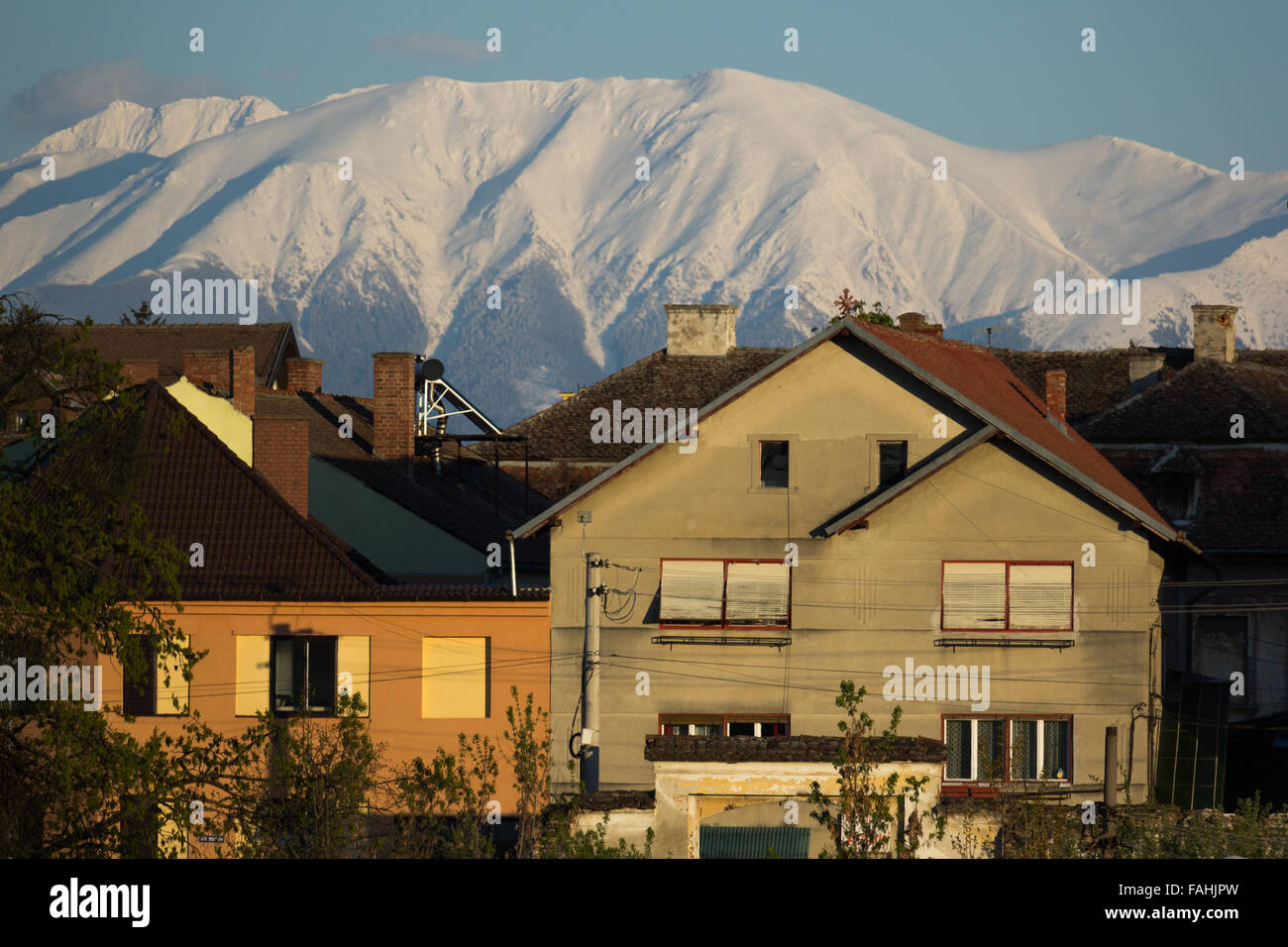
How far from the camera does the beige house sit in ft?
103

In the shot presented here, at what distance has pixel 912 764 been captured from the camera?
61.9ft

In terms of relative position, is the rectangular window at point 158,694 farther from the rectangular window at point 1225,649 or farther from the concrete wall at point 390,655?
the rectangular window at point 1225,649

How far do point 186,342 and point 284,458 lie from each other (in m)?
24.8

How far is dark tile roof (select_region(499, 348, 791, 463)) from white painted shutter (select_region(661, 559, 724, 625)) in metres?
19.7

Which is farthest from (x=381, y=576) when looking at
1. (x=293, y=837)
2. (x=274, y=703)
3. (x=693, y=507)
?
(x=293, y=837)

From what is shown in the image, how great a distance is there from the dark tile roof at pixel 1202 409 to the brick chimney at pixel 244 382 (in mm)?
23943

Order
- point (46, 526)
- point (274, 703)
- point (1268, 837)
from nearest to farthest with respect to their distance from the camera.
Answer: point (1268, 837) → point (46, 526) → point (274, 703)

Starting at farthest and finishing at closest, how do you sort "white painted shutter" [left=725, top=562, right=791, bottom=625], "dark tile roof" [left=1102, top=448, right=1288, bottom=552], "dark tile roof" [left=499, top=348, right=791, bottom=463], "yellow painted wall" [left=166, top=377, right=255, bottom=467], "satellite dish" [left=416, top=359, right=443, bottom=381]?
1. "dark tile roof" [left=499, top=348, right=791, bottom=463]
2. "satellite dish" [left=416, top=359, right=443, bottom=381]
3. "dark tile roof" [left=1102, top=448, right=1288, bottom=552]
4. "yellow painted wall" [left=166, top=377, right=255, bottom=467]
5. "white painted shutter" [left=725, top=562, right=791, bottom=625]

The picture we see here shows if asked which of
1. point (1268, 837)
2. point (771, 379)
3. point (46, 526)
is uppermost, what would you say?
point (771, 379)

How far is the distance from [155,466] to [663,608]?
10870 millimetres

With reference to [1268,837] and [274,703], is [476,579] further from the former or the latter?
[1268,837]

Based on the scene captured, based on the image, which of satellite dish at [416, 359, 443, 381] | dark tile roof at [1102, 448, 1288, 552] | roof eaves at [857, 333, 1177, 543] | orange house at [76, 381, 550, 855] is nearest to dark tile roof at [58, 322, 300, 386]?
satellite dish at [416, 359, 443, 381]

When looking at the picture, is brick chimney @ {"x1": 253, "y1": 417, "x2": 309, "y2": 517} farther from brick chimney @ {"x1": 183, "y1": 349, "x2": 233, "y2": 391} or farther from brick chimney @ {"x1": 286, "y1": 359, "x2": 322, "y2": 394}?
brick chimney @ {"x1": 286, "y1": 359, "x2": 322, "y2": 394}
